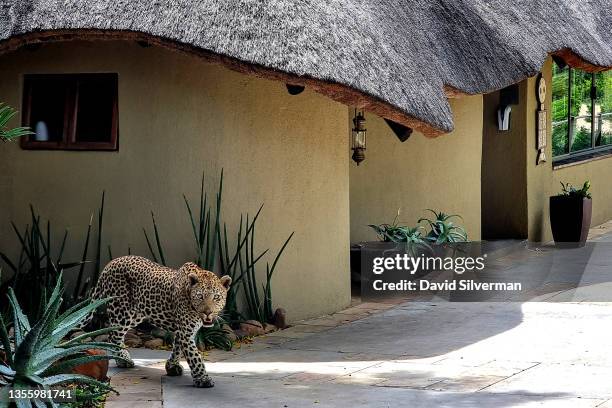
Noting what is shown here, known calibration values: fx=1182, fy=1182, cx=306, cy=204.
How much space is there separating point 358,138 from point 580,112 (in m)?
7.16

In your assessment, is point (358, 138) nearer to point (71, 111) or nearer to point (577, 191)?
point (71, 111)

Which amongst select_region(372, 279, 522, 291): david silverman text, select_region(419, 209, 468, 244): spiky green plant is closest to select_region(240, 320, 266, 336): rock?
select_region(372, 279, 522, 291): david silverman text

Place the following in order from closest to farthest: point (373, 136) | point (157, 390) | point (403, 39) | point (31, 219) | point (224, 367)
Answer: point (157, 390), point (224, 367), point (403, 39), point (31, 219), point (373, 136)

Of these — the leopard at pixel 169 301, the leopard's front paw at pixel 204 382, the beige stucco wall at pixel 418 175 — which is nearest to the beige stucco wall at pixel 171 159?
the leopard at pixel 169 301

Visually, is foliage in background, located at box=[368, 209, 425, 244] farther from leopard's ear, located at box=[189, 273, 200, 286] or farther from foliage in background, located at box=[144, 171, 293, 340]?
leopard's ear, located at box=[189, 273, 200, 286]

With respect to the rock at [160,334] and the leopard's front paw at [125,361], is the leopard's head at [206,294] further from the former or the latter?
the rock at [160,334]

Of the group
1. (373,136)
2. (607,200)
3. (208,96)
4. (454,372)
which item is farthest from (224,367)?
(607,200)

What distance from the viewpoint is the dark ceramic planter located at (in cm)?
1588

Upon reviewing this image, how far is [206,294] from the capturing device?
805cm

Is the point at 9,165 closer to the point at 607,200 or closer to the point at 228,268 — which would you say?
the point at 228,268

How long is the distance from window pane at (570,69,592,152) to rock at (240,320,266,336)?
371 inches

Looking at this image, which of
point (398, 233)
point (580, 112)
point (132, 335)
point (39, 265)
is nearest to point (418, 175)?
point (398, 233)

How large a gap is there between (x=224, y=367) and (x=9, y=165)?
9.94 ft

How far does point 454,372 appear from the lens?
852 cm
